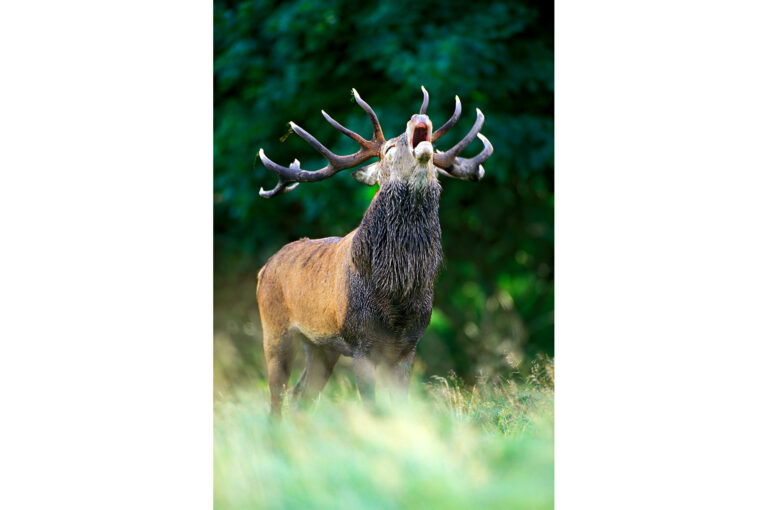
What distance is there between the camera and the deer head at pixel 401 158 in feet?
13.7

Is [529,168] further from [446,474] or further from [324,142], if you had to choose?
[446,474]

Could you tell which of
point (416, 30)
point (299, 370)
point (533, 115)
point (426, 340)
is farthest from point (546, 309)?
point (416, 30)

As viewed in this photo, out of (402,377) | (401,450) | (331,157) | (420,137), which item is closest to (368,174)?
(331,157)

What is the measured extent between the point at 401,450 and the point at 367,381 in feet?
1.21

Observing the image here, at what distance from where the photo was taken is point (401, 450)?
414cm

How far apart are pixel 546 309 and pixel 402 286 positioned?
803 millimetres

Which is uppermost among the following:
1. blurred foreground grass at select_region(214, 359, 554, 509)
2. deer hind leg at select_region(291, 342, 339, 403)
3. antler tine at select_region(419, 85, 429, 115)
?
antler tine at select_region(419, 85, 429, 115)

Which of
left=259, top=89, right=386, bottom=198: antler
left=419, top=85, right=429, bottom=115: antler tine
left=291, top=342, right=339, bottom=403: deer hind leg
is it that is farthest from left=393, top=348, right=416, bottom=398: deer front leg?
left=419, top=85, right=429, bottom=115: antler tine

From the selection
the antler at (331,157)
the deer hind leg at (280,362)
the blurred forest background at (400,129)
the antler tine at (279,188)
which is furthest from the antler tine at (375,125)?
the deer hind leg at (280,362)

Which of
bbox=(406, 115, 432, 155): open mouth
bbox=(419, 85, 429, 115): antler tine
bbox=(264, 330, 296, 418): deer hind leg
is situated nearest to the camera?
bbox=(406, 115, 432, 155): open mouth

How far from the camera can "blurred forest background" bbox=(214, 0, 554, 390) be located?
468cm

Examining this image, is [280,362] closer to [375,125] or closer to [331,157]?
[331,157]

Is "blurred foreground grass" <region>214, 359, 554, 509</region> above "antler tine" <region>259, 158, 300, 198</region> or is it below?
below

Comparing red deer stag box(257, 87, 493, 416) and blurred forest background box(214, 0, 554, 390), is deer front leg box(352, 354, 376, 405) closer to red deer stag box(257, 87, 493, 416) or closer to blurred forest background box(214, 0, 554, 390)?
red deer stag box(257, 87, 493, 416)
